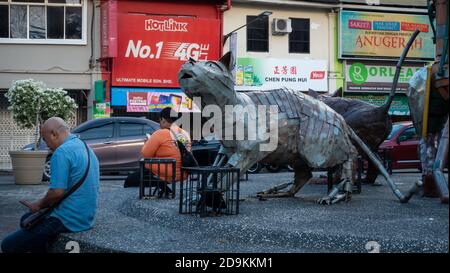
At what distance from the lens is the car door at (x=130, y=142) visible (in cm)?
1403

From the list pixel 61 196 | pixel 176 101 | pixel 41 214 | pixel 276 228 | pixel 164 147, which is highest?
pixel 176 101

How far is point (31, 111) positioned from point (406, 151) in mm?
9568

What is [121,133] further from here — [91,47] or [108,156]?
[91,47]

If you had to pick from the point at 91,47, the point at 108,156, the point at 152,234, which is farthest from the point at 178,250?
the point at 91,47

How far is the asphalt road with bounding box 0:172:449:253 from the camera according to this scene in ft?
16.1

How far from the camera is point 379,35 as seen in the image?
23250 mm

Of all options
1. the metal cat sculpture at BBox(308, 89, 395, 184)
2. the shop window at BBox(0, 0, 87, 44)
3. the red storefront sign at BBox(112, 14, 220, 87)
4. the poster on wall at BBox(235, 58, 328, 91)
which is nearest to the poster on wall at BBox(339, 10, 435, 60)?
the poster on wall at BBox(235, 58, 328, 91)

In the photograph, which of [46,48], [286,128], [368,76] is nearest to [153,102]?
[46,48]

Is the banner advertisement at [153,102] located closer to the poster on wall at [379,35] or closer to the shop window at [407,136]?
the poster on wall at [379,35]

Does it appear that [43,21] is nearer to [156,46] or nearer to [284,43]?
[156,46]

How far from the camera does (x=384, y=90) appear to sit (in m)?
23.5

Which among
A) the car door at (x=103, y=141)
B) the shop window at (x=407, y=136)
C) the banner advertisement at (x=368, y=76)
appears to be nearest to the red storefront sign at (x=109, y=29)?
the car door at (x=103, y=141)

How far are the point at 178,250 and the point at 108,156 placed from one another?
9377 mm

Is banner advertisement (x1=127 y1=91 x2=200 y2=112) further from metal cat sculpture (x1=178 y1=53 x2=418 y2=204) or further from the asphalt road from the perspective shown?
metal cat sculpture (x1=178 y1=53 x2=418 y2=204)
